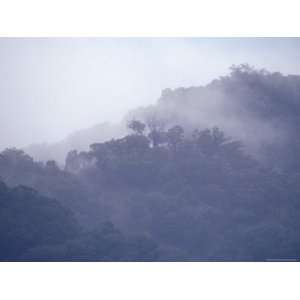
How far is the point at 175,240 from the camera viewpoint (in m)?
5.90

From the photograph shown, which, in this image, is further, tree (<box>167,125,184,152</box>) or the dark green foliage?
tree (<box>167,125,184,152</box>)

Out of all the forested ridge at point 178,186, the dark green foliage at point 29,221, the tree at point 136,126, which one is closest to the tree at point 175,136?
the forested ridge at point 178,186

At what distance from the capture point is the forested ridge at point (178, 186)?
5848 mm

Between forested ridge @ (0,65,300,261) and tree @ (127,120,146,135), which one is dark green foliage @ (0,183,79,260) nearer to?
forested ridge @ (0,65,300,261)

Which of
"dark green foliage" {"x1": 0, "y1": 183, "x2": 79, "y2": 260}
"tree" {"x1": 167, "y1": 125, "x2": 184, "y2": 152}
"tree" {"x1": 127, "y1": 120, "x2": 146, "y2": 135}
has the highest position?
"tree" {"x1": 127, "y1": 120, "x2": 146, "y2": 135}

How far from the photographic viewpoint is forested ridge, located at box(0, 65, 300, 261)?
5.85m

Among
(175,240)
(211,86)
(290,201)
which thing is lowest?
(175,240)

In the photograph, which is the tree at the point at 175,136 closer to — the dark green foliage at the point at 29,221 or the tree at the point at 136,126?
the tree at the point at 136,126

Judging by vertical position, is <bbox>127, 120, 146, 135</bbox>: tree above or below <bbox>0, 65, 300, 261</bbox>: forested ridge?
above

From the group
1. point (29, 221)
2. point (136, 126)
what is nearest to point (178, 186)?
point (136, 126)

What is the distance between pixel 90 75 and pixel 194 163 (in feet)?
5.32

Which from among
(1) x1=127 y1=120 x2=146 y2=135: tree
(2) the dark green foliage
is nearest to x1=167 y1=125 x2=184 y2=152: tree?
(1) x1=127 y1=120 x2=146 y2=135: tree
